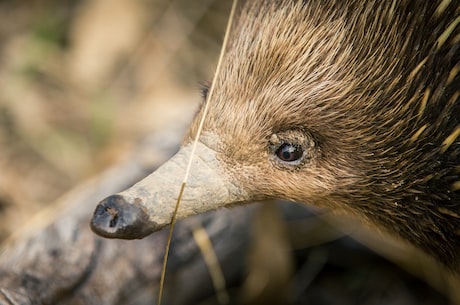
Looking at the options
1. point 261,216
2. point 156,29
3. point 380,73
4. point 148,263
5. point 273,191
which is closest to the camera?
point 380,73

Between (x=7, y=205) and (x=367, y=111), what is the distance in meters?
1.75

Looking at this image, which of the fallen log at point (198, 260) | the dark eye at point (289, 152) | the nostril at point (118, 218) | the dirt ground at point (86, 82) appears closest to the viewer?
the nostril at point (118, 218)

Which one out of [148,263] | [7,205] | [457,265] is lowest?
[7,205]

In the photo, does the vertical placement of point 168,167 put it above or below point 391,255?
above

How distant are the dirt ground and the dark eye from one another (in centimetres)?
106

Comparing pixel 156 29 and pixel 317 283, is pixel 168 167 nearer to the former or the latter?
pixel 317 283

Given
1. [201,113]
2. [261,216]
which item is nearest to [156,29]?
[261,216]

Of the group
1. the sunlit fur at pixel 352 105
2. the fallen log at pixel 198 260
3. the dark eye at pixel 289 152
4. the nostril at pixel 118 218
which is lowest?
the fallen log at pixel 198 260

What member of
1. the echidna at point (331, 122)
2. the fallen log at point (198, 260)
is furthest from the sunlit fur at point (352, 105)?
the fallen log at point (198, 260)

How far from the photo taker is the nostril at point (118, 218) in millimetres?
1729

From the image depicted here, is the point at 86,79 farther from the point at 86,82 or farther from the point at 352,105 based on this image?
the point at 352,105

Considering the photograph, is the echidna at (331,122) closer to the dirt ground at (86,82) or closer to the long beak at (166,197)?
the long beak at (166,197)

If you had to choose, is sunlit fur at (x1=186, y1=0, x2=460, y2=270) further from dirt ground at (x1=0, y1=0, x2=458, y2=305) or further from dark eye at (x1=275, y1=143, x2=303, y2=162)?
dirt ground at (x1=0, y1=0, x2=458, y2=305)

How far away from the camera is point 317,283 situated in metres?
2.67
